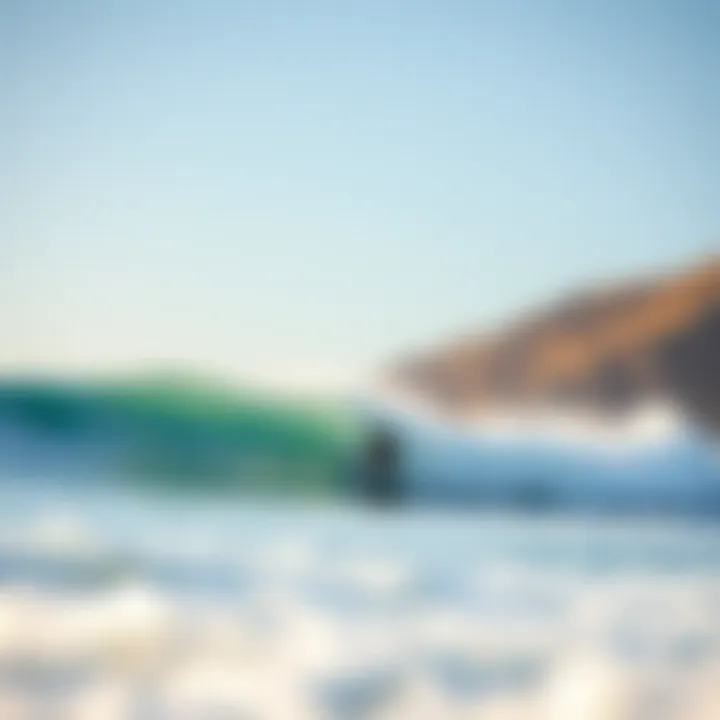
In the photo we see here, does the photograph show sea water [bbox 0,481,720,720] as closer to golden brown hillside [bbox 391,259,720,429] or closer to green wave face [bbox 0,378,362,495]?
green wave face [bbox 0,378,362,495]

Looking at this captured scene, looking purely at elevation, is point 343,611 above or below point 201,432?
below

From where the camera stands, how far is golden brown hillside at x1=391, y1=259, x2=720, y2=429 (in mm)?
1218

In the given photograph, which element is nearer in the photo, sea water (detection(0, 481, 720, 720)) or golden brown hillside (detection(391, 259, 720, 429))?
sea water (detection(0, 481, 720, 720))

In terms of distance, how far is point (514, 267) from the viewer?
4.07 feet

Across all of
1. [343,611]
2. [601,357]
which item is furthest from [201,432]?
[601,357]

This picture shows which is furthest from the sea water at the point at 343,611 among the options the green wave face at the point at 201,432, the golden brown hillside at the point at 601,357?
the golden brown hillside at the point at 601,357

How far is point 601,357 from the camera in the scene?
123 centimetres

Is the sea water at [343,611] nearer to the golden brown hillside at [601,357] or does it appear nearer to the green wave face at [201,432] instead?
the green wave face at [201,432]

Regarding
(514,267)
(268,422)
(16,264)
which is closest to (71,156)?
(16,264)

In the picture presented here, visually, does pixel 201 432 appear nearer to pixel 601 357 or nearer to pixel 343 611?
pixel 343 611

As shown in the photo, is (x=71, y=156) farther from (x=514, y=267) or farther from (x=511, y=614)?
(x=511, y=614)

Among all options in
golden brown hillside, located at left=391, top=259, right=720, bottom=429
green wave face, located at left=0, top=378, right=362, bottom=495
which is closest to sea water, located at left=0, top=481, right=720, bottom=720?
green wave face, located at left=0, top=378, right=362, bottom=495

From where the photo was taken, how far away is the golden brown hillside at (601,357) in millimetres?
1218

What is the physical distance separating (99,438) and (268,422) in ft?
0.64
